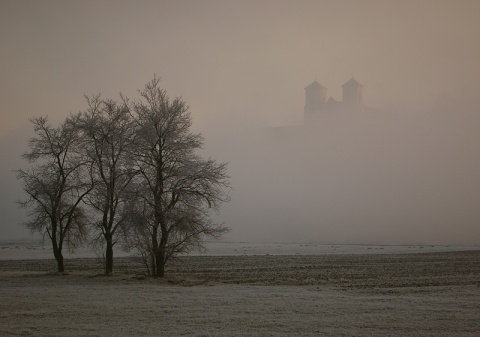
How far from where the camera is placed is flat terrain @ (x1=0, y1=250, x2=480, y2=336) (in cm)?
1872

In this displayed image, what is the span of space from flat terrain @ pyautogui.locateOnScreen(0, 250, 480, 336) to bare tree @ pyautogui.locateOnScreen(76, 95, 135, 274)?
5.40 meters

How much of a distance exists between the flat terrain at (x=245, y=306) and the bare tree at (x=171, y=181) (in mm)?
3227

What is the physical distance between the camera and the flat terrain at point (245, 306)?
18719mm

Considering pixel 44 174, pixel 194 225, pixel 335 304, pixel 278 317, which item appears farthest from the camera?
pixel 44 174

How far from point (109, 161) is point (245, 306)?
2104 centimetres

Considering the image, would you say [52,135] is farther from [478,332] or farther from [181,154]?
[478,332]

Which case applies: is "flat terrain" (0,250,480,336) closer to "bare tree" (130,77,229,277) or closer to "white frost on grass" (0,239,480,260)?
"bare tree" (130,77,229,277)

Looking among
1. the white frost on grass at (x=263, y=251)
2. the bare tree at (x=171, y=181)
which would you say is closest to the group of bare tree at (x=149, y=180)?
the bare tree at (x=171, y=181)

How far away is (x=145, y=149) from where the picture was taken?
37.1 meters

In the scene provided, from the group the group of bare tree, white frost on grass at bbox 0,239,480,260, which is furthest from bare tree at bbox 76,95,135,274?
white frost on grass at bbox 0,239,480,260

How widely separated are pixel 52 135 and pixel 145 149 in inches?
466

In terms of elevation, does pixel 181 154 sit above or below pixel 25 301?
above

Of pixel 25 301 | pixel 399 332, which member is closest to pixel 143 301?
pixel 25 301

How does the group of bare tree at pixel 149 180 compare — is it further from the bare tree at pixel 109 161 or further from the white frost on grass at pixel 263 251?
the white frost on grass at pixel 263 251
